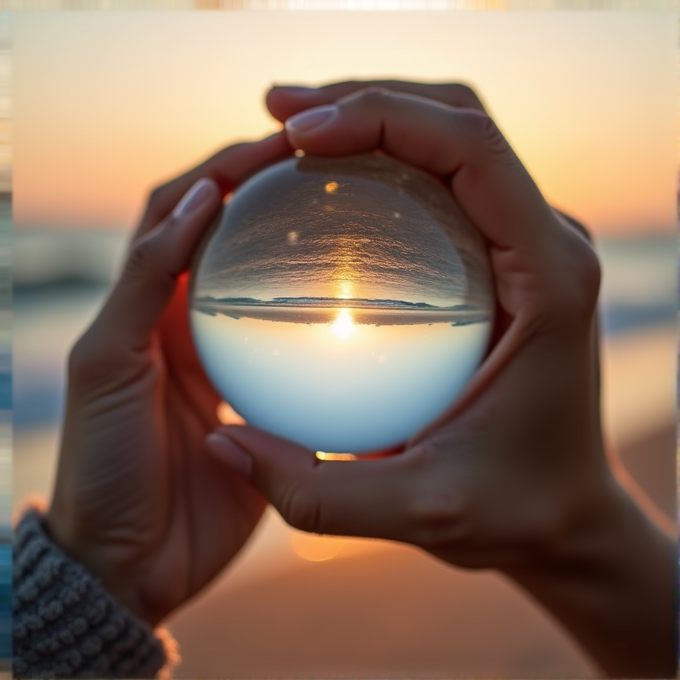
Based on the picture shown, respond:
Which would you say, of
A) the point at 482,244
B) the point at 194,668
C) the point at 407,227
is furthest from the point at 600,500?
the point at 194,668

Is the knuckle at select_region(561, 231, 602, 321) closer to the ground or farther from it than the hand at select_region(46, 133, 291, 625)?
farther from it

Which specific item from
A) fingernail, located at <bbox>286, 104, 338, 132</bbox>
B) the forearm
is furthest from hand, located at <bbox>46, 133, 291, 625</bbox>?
the forearm

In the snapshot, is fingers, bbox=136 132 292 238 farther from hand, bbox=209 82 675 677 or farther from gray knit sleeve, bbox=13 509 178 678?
gray knit sleeve, bbox=13 509 178 678

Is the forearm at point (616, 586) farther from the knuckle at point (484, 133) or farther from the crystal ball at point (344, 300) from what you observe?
the knuckle at point (484, 133)

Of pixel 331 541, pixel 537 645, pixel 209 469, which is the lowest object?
pixel 537 645

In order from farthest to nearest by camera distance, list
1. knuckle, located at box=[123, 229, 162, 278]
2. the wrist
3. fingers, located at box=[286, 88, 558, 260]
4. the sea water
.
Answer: the wrist
knuckle, located at box=[123, 229, 162, 278]
fingers, located at box=[286, 88, 558, 260]
the sea water

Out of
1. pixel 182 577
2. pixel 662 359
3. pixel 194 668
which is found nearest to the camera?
pixel 182 577

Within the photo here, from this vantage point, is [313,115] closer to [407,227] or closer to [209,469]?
[407,227]
